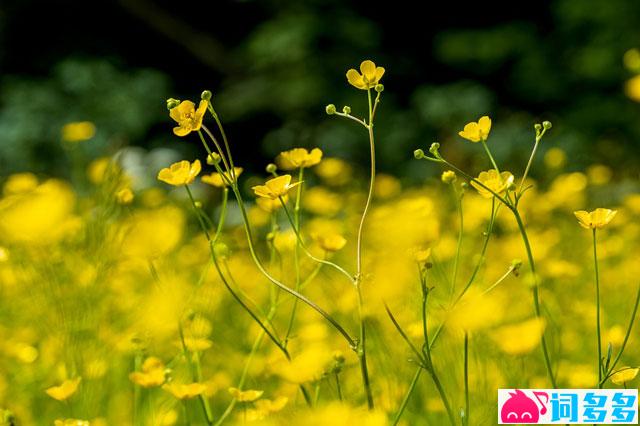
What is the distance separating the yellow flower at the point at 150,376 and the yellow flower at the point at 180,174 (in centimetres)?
17

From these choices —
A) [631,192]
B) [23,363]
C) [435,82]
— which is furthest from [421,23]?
[23,363]

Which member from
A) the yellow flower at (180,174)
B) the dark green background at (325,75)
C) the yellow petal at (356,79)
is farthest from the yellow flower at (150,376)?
the dark green background at (325,75)

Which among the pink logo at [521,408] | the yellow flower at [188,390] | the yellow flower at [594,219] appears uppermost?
the yellow flower at [594,219]

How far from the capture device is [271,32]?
366 centimetres

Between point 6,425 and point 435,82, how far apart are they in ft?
11.2

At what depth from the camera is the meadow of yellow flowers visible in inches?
31.6

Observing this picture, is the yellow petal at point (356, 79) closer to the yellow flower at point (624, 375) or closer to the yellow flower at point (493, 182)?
the yellow flower at point (493, 182)

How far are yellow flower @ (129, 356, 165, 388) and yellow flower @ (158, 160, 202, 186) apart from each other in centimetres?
17

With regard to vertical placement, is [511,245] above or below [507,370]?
above

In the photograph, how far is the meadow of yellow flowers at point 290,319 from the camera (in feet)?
2.64

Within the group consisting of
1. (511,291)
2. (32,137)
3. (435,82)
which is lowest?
(511,291)

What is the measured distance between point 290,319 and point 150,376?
311 mm

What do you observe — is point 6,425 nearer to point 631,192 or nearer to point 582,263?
point 582,263

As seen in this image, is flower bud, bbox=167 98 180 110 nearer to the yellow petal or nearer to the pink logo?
the yellow petal
